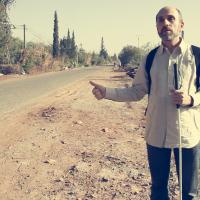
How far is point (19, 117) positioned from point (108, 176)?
503 centimetres

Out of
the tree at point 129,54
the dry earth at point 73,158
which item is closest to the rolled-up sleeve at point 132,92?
the dry earth at point 73,158

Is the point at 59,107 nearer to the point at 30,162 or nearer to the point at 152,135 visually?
the point at 30,162

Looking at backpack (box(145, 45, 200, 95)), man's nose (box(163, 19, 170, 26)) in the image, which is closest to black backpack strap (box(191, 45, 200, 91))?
backpack (box(145, 45, 200, 95))

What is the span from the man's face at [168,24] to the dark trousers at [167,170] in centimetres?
81

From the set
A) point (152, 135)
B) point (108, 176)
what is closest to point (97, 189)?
point (108, 176)

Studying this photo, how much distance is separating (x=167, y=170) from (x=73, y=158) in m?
2.79

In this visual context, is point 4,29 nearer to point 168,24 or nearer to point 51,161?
point 51,161

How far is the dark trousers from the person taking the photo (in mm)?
2782

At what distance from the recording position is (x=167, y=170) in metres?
3.00

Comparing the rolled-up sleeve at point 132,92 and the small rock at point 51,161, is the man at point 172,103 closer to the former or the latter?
the rolled-up sleeve at point 132,92

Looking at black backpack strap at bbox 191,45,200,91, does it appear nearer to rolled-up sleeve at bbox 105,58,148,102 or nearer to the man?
the man

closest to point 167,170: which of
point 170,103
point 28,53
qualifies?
point 170,103

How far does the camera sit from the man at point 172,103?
2.70 m

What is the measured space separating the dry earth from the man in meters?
1.44
